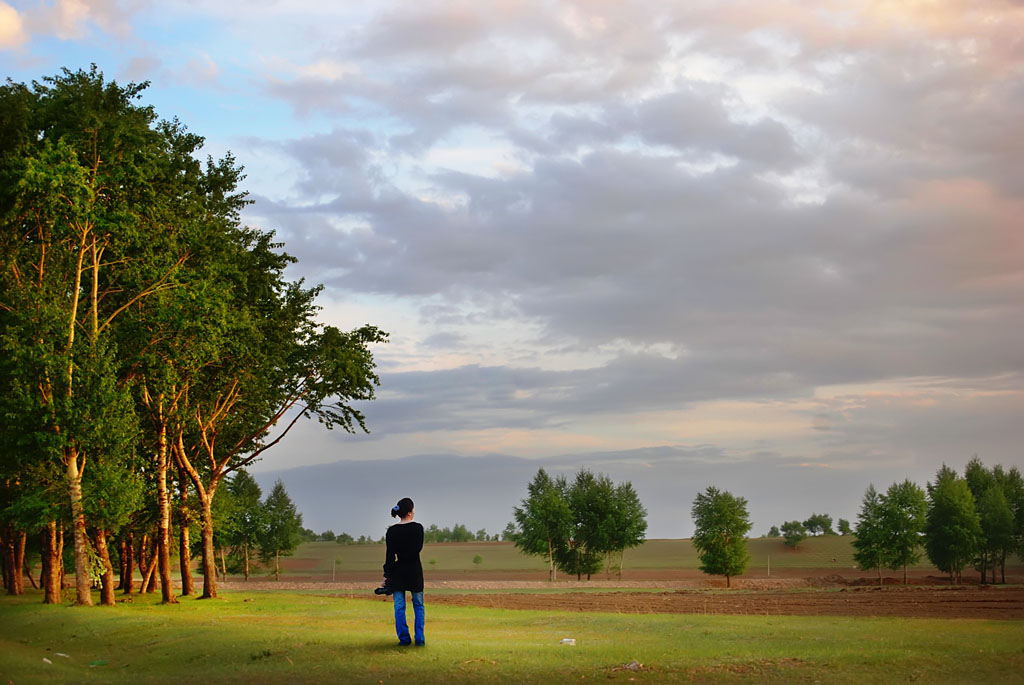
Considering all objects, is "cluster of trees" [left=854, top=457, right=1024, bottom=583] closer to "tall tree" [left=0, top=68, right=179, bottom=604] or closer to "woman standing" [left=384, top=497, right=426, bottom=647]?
"tall tree" [left=0, top=68, right=179, bottom=604]

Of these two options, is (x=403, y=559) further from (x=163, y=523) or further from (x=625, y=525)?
(x=625, y=525)

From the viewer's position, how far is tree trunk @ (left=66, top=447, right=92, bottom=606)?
3516cm

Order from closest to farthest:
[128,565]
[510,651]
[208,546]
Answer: [510,651] < [208,546] < [128,565]

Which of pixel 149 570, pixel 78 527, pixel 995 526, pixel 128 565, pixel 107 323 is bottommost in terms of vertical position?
pixel 995 526

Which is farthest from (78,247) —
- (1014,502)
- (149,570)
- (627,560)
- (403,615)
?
(627,560)

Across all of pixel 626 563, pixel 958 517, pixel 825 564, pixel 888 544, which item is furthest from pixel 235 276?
pixel 626 563

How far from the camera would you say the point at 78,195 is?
35.7m

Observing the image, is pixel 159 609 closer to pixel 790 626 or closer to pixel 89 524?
pixel 89 524

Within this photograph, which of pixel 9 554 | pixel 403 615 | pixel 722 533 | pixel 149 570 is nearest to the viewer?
pixel 403 615

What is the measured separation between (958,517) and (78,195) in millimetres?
95604

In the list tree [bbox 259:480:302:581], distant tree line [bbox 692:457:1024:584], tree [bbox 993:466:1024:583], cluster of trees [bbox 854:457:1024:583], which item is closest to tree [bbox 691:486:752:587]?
distant tree line [bbox 692:457:1024:584]

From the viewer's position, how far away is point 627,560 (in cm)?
18400

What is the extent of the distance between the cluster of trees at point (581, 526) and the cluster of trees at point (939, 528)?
91.9 ft

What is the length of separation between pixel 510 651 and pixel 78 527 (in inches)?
965
